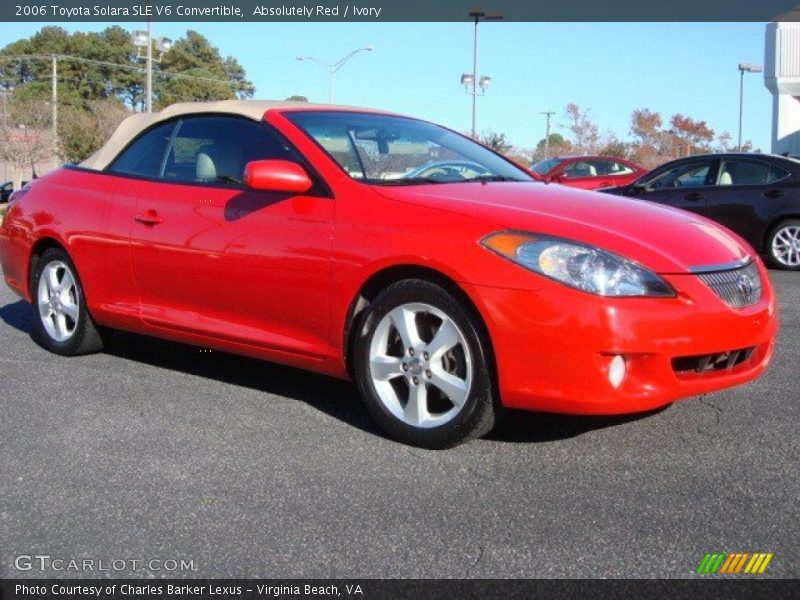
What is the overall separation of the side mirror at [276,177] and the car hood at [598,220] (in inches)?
14.7

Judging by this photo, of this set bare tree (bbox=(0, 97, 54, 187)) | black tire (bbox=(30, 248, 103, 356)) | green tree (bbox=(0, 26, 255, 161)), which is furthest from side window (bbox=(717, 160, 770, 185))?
green tree (bbox=(0, 26, 255, 161))

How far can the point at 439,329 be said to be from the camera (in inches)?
153

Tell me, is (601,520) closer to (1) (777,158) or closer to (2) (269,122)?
(2) (269,122)

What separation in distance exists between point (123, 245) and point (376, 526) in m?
2.69

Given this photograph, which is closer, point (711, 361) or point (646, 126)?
point (711, 361)

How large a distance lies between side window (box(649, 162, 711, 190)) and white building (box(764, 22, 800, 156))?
19.0 metres

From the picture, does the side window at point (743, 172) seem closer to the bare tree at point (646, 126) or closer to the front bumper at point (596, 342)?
the front bumper at point (596, 342)

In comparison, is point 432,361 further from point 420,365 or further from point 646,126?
point 646,126

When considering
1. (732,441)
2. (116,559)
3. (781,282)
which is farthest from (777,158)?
(116,559)

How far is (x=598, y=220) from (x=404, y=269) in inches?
32.8

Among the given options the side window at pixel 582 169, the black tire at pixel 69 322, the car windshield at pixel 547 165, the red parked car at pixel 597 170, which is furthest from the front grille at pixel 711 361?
the side window at pixel 582 169

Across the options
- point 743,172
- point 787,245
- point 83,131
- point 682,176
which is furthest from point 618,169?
point 83,131

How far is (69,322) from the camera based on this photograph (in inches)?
227

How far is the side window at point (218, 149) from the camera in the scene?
477cm
